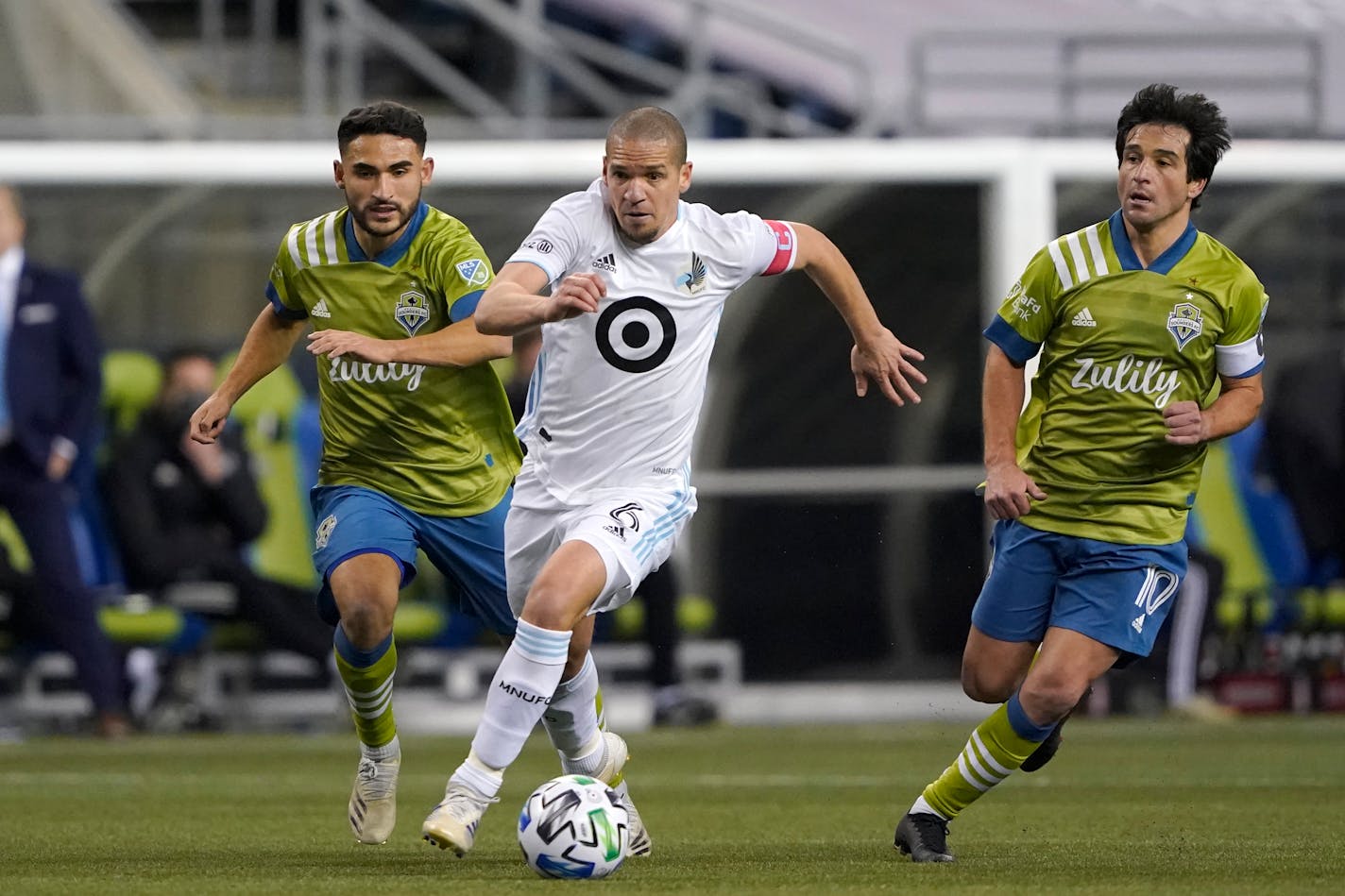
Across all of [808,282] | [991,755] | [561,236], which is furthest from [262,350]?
[808,282]

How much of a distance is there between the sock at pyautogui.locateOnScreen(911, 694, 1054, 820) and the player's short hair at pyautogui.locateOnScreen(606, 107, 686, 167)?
174 centimetres

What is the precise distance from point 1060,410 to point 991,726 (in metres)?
0.90

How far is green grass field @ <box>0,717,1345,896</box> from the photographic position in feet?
19.0

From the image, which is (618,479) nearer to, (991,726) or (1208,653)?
(991,726)

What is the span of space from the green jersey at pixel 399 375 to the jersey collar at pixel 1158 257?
1810 millimetres

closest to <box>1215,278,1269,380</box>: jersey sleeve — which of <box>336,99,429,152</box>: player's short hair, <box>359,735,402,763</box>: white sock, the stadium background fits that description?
<box>336,99,429,152</box>: player's short hair

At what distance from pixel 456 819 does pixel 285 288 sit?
2.00 meters

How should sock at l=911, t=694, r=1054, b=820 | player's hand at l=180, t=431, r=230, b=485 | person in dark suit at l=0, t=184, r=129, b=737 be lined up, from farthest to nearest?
player's hand at l=180, t=431, r=230, b=485
person in dark suit at l=0, t=184, r=129, b=737
sock at l=911, t=694, r=1054, b=820

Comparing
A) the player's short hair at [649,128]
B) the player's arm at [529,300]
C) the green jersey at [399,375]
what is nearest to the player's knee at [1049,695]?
the player's arm at [529,300]

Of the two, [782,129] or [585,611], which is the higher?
[782,129]

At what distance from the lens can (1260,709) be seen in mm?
13453

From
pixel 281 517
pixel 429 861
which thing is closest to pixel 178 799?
pixel 429 861

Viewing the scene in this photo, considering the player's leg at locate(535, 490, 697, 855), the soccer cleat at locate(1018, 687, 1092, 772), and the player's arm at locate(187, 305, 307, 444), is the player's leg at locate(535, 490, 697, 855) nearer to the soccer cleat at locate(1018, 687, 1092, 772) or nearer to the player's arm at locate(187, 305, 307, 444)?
the soccer cleat at locate(1018, 687, 1092, 772)

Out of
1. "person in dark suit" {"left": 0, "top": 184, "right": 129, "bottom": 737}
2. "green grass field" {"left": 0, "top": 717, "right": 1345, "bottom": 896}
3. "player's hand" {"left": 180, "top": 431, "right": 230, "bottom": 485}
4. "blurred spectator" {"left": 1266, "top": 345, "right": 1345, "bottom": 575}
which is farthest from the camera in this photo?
"blurred spectator" {"left": 1266, "top": 345, "right": 1345, "bottom": 575}
